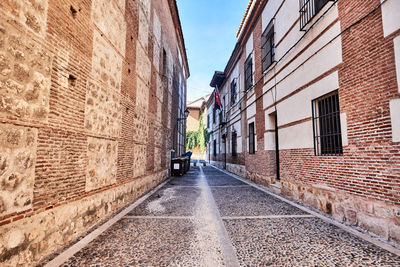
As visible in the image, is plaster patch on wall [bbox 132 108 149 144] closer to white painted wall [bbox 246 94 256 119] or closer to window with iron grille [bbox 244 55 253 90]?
white painted wall [bbox 246 94 256 119]

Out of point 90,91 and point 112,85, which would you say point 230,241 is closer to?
point 90,91

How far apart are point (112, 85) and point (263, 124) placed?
20.4ft

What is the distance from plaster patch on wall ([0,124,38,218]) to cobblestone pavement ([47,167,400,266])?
947 millimetres

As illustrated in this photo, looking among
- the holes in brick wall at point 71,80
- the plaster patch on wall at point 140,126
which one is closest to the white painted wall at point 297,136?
the plaster patch on wall at point 140,126

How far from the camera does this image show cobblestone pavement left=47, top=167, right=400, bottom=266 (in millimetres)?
2387

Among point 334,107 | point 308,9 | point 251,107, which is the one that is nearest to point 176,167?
point 251,107

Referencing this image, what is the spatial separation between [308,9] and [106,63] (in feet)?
18.5

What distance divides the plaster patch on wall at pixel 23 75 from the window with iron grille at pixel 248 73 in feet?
29.7

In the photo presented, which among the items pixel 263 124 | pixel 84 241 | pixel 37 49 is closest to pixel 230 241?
pixel 84 241

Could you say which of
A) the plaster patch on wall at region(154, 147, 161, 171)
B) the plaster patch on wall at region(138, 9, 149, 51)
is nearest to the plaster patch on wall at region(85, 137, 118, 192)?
the plaster patch on wall at region(154, 147, 161, 171)

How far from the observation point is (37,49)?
2512mm

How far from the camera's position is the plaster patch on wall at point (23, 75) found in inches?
82.8

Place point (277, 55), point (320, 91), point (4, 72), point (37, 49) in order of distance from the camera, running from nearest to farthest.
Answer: point (4, 72) → point (37, 49) → point (320, 91) → point (277, 55)

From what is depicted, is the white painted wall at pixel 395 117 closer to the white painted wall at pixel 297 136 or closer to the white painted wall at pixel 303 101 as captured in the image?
the white painted wall at pixel 303 101
